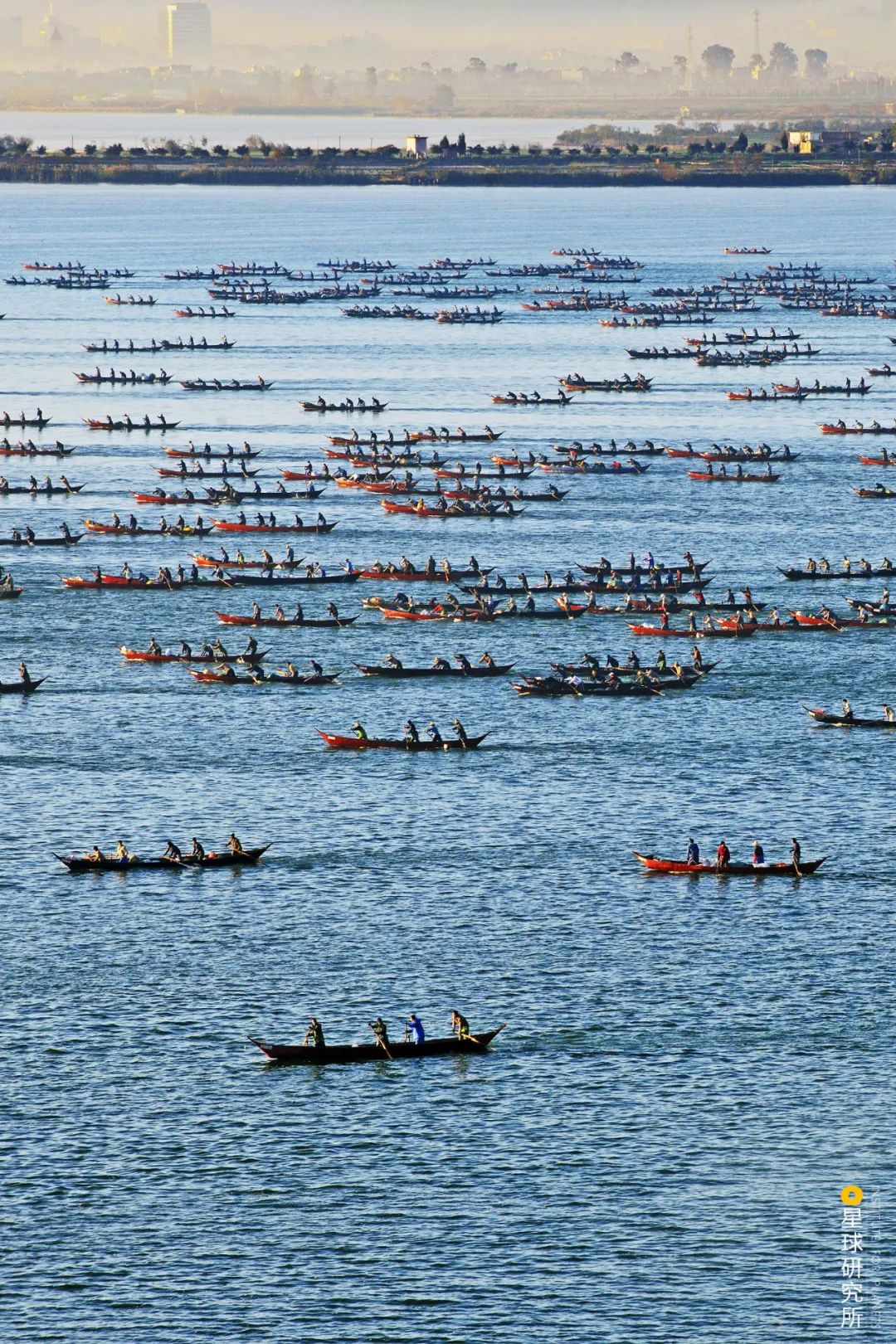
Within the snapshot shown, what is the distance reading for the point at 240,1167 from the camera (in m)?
73.6

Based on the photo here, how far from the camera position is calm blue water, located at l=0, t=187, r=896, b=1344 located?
67812 millimetres

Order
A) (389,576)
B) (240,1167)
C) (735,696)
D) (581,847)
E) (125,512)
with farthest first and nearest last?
(125,512) → (389,576) → (735,696) → (581,847) → (240,1167)

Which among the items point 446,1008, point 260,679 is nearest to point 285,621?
point 260,679

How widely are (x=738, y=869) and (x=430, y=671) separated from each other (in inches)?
1437

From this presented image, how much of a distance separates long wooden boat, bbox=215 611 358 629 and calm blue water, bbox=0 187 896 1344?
18.9ft

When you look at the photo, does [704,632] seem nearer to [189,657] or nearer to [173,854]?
[189,657]

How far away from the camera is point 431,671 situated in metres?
132

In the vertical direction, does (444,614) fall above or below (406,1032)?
above

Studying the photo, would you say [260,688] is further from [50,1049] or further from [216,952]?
[50,1049]

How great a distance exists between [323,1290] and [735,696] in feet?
219

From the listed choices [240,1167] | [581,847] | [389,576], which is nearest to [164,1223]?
[240,1167]

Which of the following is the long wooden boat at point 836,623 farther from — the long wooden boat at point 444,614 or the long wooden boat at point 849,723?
the long wooden boat at point 849,723

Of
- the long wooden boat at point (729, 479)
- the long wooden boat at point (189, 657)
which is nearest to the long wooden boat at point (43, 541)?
the long wooden boat at point (189, 657)

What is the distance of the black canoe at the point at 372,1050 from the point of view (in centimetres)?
7969
